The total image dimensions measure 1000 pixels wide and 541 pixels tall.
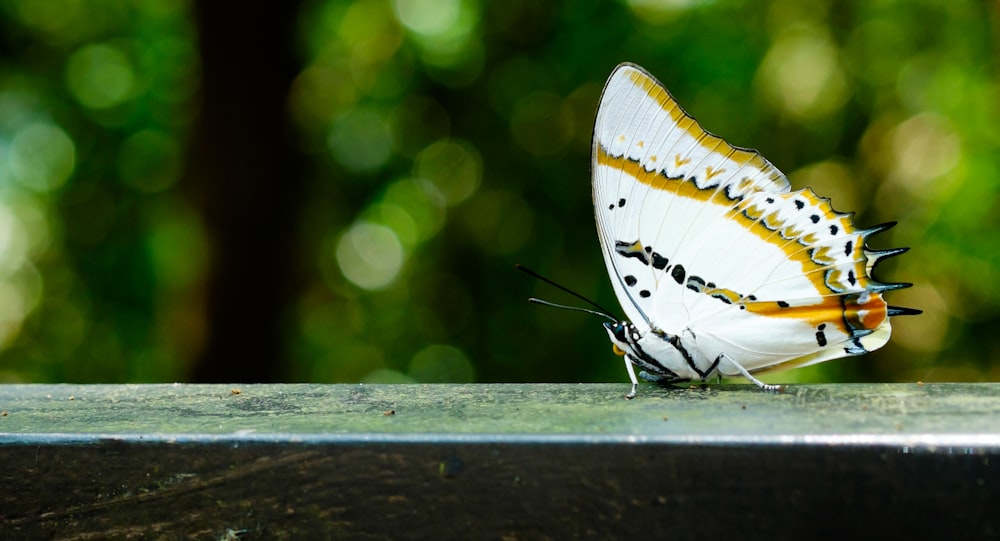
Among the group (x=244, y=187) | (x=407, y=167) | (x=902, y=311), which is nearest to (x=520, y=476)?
(x=902, y=311)

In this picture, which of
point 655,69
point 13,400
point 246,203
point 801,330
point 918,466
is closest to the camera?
point 918,466

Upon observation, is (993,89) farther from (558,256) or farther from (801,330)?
(801,330)

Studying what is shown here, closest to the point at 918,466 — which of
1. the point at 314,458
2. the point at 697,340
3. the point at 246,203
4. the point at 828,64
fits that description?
the point at 314,458

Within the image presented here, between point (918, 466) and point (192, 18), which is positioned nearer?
point (918, 466)

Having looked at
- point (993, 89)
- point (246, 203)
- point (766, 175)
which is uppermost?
point (993, 89)

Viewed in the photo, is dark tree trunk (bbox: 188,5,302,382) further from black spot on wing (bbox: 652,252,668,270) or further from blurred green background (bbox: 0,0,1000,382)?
black spot on wing (bbox: 652,252,668,270)

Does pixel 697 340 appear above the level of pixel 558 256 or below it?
below

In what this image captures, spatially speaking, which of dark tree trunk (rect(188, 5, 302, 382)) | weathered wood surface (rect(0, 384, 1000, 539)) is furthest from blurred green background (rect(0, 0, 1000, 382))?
weathered wood surface (rect(0, 384, 1000, 539))

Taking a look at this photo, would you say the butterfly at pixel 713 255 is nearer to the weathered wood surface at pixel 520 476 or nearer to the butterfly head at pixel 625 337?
the butterfly head at pixel 625 337

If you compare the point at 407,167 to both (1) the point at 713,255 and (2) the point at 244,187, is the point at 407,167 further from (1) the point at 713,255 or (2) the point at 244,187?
(1) the point at 713,255
